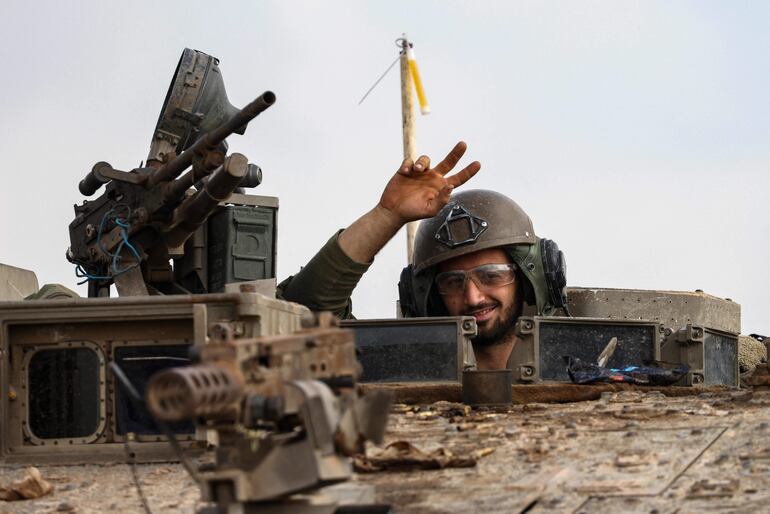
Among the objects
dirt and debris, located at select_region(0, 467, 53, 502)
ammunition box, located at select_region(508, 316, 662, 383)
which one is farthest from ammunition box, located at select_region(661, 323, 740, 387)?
dirt and debris, located at select_region(0, 467, 53, 502)

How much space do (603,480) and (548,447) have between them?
0.66m

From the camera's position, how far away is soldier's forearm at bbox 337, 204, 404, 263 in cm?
881

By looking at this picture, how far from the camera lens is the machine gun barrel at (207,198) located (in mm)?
8250

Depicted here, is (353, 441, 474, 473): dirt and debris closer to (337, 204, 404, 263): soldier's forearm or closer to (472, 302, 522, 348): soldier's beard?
(337, 204, 404, 263): soldier's forearm

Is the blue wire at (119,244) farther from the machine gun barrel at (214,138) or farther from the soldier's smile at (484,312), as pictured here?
the soldier's smile at (484,312)

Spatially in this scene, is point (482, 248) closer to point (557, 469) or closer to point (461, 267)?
point (461, 267)

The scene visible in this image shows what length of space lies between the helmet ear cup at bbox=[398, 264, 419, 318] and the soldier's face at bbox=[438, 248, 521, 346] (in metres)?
0.34

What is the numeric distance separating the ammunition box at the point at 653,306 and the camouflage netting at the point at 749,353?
1034 mm

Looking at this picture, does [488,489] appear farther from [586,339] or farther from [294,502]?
[586,339]

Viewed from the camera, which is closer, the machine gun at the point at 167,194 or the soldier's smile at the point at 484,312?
the machine gun at the point at 167,194

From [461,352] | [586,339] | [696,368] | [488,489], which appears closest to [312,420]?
[488,489]

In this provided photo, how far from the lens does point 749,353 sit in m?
12.4

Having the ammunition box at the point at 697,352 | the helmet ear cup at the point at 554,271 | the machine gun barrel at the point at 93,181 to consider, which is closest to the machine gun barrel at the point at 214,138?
the machine gun barrel at the point at 93,181

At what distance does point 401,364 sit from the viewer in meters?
7.66
